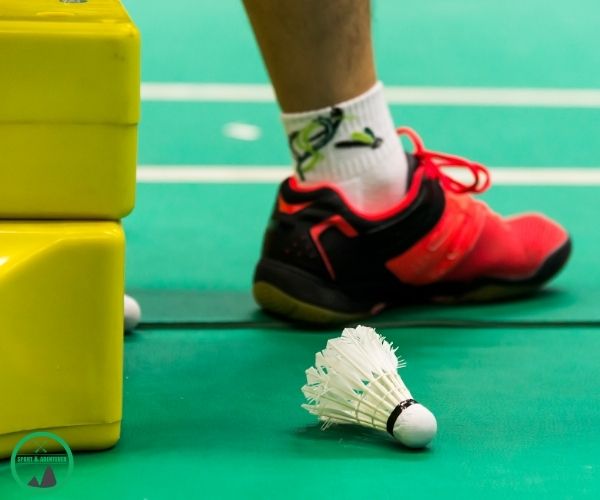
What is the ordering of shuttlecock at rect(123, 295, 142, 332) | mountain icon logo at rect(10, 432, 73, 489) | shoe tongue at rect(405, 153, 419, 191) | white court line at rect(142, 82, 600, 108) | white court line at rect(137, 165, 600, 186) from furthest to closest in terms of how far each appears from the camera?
1. white court line at rect(142, 82, 600, 108)
2. white court line at rect(137, 165, 600, 186)
3. shoe tongue at rect(405, 153, 419, 191)
4. shuttlecock at rect(123, 295, 142, 332)
5. mountain icon logo at rect(10, 432, 73, 489)

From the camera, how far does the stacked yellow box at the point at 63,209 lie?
102 cm

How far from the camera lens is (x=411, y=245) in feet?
4.98

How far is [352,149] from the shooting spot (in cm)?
149

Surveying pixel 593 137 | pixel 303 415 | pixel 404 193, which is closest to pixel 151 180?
pixel 404 193

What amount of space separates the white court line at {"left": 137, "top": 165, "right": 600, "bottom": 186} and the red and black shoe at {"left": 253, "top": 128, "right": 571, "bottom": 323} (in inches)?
17.0

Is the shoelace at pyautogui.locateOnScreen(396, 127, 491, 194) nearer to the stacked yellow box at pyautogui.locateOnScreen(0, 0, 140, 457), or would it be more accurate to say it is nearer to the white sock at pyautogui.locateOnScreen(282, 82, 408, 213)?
the white sock at pyautogui.locateOnScreen(282, 82, 408, 213)

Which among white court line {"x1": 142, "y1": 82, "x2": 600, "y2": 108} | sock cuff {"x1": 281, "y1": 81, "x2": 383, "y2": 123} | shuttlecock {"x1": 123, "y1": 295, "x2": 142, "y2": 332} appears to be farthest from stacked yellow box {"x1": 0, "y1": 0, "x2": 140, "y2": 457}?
white court line {"x1": 142, "y1": 82, "x2": 600, "y2": 108}

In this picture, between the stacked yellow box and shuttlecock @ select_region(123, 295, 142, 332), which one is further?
shuttlecock @ select_region(123, 295, 142, 332)

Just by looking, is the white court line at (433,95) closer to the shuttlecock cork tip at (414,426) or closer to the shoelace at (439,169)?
the shoelace at (439,169)

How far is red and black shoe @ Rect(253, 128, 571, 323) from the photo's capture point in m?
1.48

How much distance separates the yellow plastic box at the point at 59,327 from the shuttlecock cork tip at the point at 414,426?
0.23 metres

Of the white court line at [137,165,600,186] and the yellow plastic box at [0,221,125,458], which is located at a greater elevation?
the yellow plastic box at [0,221,125,458]

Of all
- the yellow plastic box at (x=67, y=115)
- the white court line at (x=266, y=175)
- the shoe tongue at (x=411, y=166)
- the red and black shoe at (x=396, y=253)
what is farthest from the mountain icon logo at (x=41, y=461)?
the white court line at (x=266, y=175)

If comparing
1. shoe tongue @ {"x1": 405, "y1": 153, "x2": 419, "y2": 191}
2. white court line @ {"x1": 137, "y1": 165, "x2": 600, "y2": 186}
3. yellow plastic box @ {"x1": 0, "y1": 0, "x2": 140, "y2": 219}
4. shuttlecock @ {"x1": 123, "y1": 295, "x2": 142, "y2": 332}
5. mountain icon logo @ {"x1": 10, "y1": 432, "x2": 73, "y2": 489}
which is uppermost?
yellow plastic box @ {"x1": 0, "y1": 0, "x2": 140, "y2": 219}
